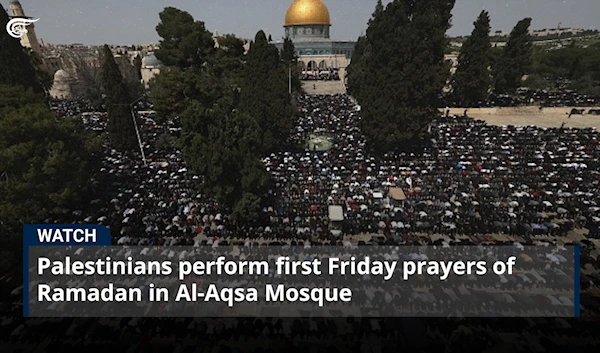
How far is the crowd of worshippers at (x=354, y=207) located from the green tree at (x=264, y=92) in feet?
8.84

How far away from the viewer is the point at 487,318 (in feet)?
38.0

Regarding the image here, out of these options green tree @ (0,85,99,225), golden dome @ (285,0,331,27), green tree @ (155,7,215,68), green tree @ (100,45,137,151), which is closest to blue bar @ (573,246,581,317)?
green tree @ (0,85,99,225)

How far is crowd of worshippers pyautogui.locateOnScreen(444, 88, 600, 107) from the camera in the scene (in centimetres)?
4469

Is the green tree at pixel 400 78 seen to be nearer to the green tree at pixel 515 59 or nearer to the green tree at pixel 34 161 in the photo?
the green tree at pixel 34 161

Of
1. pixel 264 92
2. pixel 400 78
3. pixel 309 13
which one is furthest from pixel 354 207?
pixel 309 13

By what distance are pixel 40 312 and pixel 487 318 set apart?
16372mm

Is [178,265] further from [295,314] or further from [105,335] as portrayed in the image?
[295,314]

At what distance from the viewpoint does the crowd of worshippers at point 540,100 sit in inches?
1759

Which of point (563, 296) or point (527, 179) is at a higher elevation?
point (527, 179)

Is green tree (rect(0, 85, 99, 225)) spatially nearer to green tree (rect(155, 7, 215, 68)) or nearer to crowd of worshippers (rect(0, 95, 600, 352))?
crowd of worshippers (rect(0, 95, 600, 352))

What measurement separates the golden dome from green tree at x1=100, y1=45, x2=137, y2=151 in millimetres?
53507

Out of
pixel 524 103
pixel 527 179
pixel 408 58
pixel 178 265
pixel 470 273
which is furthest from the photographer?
pixel 524 103

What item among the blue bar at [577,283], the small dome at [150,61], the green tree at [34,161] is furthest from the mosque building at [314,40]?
the blue bar at [577,283]

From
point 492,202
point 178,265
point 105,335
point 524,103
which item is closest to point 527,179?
point 492,202
